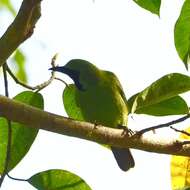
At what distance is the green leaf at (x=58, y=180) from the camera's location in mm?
2152

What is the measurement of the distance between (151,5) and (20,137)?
0.79 metres

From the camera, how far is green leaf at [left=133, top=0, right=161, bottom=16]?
2.00 metres

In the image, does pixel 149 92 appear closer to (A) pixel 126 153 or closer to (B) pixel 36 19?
(B) pixel 36 19

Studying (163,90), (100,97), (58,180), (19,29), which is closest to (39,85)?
(58,180)

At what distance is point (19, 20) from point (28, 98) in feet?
2.73

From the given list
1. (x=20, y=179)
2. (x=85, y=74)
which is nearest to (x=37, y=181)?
(x=20, y=179)

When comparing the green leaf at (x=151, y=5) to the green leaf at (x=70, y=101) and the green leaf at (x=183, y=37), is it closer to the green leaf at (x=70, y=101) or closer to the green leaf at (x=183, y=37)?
the green leaf at (x=183, y=37)

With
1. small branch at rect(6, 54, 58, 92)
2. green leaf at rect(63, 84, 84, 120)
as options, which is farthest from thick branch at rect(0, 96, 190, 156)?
green leaf at rect(63, 84, 84, 120)

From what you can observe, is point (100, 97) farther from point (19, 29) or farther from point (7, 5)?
point (19, 29)

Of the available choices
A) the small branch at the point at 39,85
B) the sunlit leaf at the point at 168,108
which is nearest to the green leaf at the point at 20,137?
the small branch at the point at 39,85

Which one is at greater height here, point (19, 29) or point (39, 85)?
point (19, 29)

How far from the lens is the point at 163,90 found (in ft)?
7.75

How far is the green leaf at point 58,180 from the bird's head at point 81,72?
4.13 feet

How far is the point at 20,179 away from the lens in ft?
6.96
